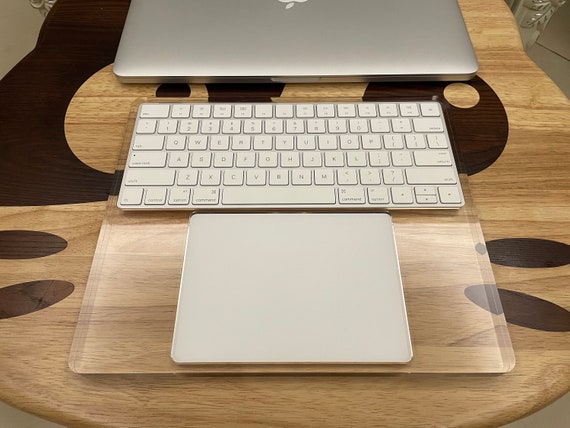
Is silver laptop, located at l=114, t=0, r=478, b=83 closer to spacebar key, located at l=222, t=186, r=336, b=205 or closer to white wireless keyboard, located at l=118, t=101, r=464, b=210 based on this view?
white wireless keyboard, located at l=118, t=101, r=464, b=210

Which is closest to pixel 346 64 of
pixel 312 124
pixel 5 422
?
pixel 312 124

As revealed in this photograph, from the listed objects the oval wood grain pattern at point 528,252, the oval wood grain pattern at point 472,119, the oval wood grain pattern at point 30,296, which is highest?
the oval wood grain pattern at point 30,296

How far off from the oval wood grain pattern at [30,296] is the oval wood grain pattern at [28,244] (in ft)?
0.10

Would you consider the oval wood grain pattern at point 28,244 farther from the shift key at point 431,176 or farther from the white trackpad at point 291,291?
the shift key at point 431,176

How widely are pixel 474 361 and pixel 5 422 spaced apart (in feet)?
3.26

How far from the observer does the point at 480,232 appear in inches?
18.7

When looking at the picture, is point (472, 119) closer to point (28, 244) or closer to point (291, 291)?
point (291, 291)

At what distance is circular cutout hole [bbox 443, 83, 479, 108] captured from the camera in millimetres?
566

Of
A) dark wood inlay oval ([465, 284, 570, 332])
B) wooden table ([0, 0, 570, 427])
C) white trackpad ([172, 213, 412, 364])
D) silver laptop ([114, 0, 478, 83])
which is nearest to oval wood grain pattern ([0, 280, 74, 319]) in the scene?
wooden table ([0, 0, 570, 427])

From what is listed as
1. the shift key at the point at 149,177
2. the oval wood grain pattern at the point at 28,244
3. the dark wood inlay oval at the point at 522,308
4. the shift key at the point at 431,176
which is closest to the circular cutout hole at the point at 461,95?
the shift key at the point at 431,176

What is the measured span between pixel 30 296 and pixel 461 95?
507 millimetres

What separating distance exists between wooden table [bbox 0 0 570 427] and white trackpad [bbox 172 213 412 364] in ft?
0.09

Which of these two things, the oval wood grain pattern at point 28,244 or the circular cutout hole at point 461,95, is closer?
the oval wood grain pattern at point 28,244

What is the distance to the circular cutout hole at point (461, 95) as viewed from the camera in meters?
0.57
